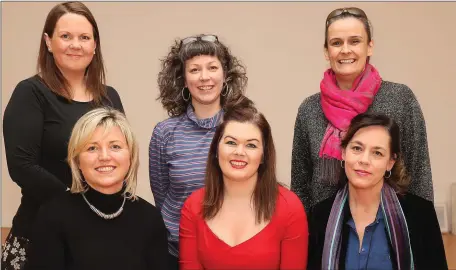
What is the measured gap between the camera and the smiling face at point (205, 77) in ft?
7.77

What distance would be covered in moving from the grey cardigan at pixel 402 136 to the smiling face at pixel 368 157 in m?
0.16

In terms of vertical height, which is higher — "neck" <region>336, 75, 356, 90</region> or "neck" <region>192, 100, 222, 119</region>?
"neck" <region>336, 75, 356, 90</region>

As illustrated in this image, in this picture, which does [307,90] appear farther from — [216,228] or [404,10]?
[216,228]

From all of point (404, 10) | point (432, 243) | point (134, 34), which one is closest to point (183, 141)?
point (432, 243)

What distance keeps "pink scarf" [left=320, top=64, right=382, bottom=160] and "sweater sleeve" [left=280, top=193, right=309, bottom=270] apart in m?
0.31

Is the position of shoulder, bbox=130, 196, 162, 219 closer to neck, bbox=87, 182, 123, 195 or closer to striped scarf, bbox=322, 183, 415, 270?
neck, bbox=87, 182, 123, 195

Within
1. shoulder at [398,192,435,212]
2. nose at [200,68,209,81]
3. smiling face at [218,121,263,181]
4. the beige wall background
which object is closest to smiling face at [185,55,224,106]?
nose at [200,68,209,81]

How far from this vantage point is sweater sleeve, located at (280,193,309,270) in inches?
83.0

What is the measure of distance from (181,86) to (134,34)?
A: 222cm

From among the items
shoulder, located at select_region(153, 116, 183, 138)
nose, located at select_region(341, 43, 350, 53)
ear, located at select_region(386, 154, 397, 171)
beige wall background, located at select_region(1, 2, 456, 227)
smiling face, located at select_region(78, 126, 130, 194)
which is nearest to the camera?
smiling face, located at select_region(78, 126, 130, 194)

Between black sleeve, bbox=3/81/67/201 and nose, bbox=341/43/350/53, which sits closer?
black sleeve, bbox=3/81/67/201

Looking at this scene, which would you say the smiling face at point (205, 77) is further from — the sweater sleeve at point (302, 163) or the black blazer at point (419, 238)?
the black blazer at point (419, 238)

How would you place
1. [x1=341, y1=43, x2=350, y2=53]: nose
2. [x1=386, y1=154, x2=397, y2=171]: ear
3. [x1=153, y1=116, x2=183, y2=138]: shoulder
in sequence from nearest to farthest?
1. [x1=386, y1=154, x2=397, y2=171]: ear
2. [x1=341, y1=43, x2=350, y2=53]: nose
3. [x1=153, y1=116, x2=183, y2=138]: shoulder

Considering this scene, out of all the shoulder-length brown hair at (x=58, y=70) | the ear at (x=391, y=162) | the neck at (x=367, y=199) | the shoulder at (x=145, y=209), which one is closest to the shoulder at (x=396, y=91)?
the ear at (x=391, y=162)
